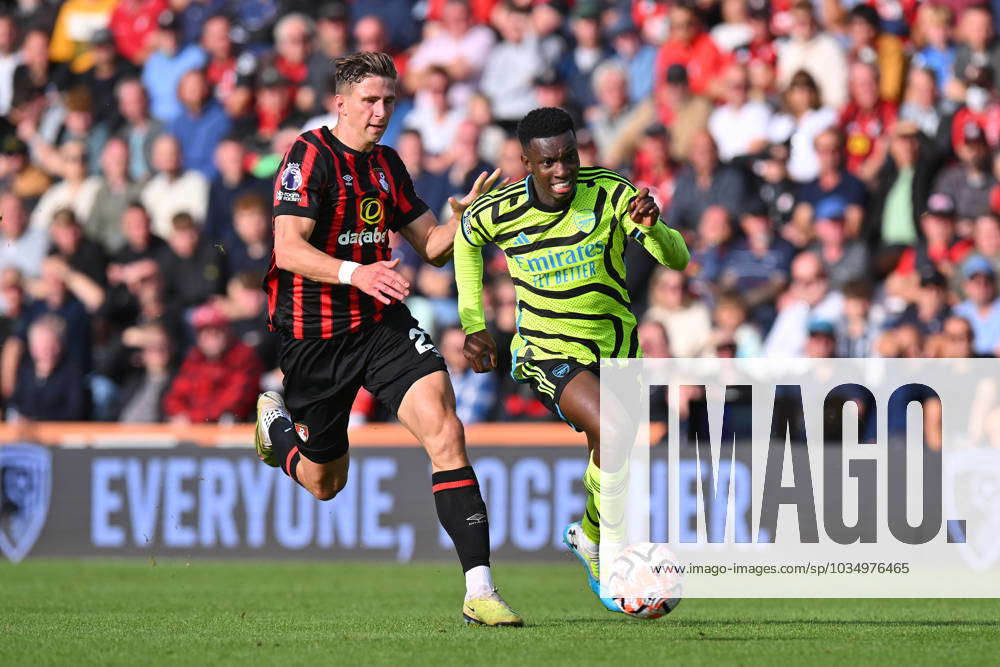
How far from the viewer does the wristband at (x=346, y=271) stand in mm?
8125

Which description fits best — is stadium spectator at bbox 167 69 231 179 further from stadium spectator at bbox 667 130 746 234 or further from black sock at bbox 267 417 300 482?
black sock at bbox 267 417 300 482

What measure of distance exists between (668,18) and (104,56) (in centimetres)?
647

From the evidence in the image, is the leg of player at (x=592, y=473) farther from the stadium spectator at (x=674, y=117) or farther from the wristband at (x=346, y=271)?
the stadium spectator at (x=674, y=117)

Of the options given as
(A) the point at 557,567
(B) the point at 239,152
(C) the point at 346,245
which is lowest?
(A) the point at 557,567

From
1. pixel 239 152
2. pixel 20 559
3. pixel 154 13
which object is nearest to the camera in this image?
pixel 20 559

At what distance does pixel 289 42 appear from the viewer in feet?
59.0

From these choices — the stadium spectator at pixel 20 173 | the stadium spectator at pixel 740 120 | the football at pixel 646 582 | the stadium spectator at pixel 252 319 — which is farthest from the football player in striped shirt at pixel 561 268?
the stadium spectator at pixel 20 173

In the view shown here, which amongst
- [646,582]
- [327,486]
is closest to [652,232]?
[646,582]

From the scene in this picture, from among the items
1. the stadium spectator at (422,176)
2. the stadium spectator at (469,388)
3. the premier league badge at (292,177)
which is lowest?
the stadium spectator at (469,388)

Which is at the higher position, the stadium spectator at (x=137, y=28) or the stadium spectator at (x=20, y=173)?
the stadium spectator at (x=137, y=28)

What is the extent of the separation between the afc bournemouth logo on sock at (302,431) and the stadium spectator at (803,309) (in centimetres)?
572

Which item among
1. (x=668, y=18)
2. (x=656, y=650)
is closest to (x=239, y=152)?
(x=668, y=18)

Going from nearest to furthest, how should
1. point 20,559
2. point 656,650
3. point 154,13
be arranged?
point 656,650, point 20,559, point 154,13

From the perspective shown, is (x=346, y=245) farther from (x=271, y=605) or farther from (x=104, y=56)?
(x=104, y=56)
